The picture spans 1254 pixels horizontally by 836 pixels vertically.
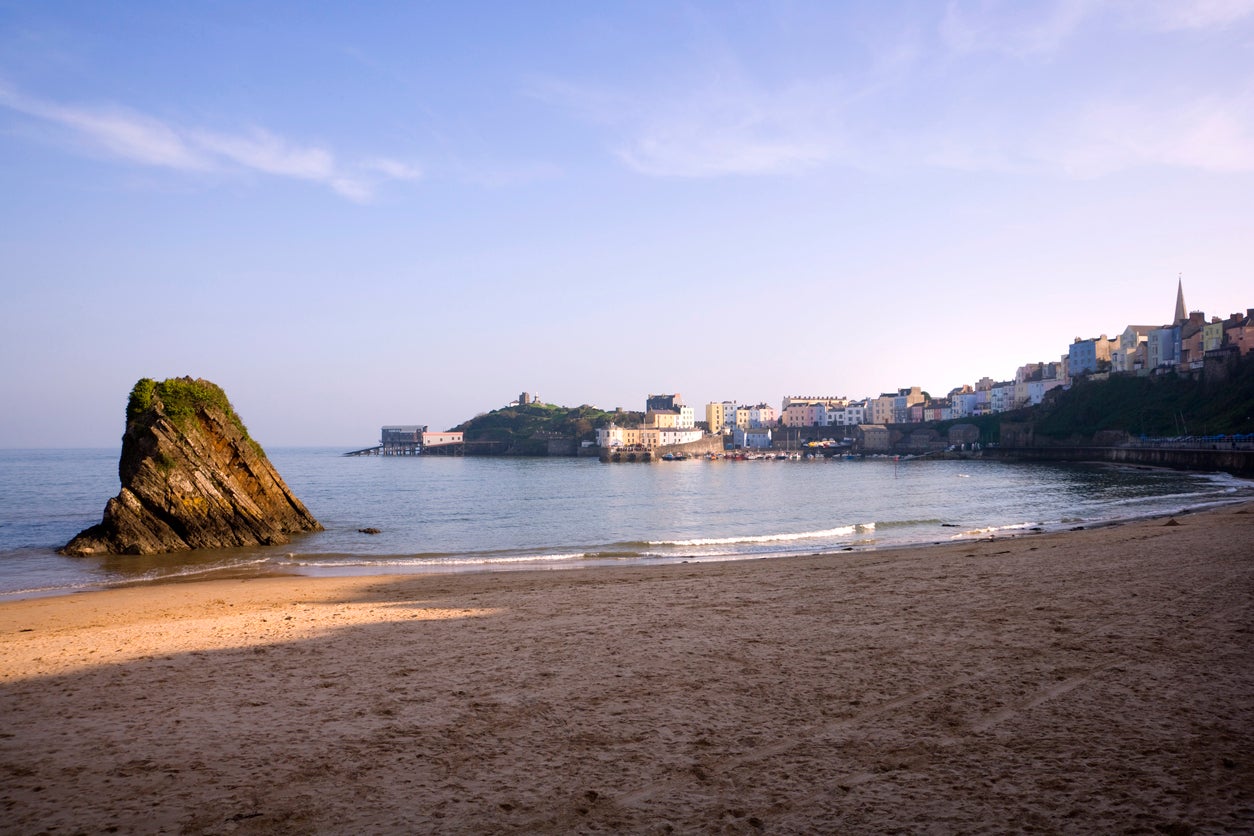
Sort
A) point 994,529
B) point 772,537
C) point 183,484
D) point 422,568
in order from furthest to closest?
point 772,537 < point 994,529 < point 183,484 < point 422,568

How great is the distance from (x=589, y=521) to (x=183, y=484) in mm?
18010

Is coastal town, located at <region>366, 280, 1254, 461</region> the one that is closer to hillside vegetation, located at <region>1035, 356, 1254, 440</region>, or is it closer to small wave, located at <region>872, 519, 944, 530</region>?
hillside vegetation, located at <region>1035, 356, 1254, 440</region>

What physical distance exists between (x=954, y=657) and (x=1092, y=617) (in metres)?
3.14

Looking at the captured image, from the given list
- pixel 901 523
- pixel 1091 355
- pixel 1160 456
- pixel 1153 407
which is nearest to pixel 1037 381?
pixel 1091 355

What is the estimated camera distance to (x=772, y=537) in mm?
29844

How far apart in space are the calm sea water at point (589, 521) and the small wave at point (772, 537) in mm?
77

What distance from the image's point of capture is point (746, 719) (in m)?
6.50

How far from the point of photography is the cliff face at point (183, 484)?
26.4 meters

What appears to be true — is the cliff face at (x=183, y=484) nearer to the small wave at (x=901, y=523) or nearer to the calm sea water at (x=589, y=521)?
the calm sea water at (x=589, y=521)

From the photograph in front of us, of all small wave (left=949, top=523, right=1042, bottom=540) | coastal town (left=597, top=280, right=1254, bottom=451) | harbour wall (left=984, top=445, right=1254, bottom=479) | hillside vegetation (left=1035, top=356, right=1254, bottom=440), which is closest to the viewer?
small wave (left=949, top=523, right=1042, bottom=540)

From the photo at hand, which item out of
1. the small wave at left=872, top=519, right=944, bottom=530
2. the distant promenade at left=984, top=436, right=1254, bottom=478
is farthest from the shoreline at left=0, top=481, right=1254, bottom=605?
the distant promenade at left=984, top=436, right=1254, bottom=478

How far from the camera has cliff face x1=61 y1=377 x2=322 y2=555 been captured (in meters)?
26.4

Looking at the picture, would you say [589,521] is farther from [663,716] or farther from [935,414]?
[935,414]

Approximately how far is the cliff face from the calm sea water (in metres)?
1.18
